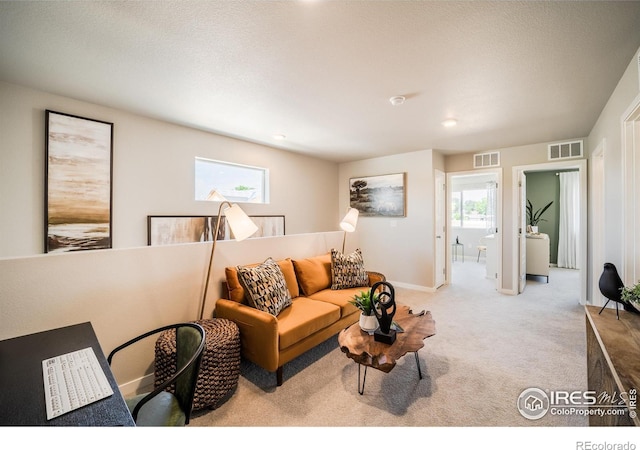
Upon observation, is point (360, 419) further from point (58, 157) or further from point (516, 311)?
point (58, 157)

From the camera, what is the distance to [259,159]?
13.8 ft

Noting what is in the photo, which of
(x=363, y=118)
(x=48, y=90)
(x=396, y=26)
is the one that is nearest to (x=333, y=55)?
(x=396, y=26)

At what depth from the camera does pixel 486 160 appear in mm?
4547

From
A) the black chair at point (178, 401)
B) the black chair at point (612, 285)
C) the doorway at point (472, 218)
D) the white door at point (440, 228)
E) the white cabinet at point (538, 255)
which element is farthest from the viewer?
the doorway at point (472, 218)

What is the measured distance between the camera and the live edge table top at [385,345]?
1.71 meters

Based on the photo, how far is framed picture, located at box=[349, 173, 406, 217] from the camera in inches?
191

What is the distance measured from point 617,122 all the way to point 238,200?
165 inches

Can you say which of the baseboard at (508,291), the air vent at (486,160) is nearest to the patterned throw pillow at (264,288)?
the baseboard at (508,291)

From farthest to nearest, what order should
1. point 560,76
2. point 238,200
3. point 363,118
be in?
point 238,200, point 363,118, point 560,76

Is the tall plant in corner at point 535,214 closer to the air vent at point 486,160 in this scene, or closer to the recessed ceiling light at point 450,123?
the air vent at point 486,160

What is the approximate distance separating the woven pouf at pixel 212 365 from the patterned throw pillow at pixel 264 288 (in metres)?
0.34

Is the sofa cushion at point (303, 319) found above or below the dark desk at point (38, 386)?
below

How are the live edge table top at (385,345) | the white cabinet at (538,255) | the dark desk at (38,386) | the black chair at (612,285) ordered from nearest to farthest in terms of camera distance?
the dark desk at (38,386), the live edge table top at (385,345), the black chair at (612,285), the white cabinet at (538,255)

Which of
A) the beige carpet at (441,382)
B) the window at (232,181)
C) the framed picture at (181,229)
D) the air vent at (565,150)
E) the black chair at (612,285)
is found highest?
the air vent at (565,150)
